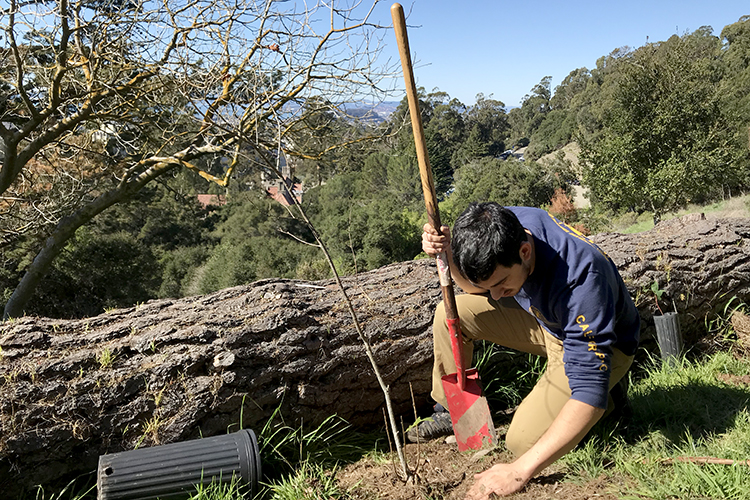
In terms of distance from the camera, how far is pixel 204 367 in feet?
6.71

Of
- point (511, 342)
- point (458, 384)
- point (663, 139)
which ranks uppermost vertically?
point (663, 139)

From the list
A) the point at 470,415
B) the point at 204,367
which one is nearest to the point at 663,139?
the point at 470,415

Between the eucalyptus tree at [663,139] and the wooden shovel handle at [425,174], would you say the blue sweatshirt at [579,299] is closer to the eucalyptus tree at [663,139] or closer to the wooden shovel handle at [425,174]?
the wooden shovel handle at [425,174]

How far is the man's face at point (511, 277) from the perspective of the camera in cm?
159

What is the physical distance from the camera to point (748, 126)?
70.9 feet

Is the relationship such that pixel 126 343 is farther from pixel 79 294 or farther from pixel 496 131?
pixel 496 131

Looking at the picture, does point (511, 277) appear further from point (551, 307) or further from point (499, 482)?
point (499, 482)

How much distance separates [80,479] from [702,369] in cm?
302

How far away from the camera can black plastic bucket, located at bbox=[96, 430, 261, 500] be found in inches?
66.2

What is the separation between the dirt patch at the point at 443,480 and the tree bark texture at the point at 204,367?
33 cm

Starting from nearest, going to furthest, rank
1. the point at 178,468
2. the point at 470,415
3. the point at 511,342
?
1. the point at 178,468
2. the point at 470,415
3. the point at 511,342

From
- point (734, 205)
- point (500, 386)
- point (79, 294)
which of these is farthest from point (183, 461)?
point (734, 205)

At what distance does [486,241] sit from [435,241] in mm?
395

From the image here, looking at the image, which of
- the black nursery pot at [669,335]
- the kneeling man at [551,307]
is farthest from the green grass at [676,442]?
the kneeling man at [551,307]
